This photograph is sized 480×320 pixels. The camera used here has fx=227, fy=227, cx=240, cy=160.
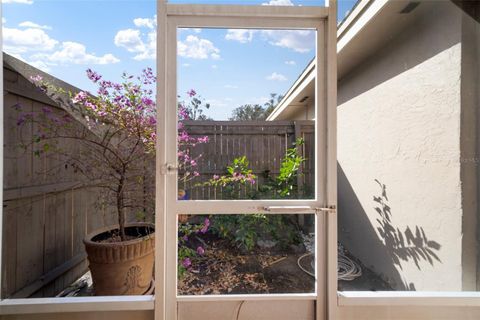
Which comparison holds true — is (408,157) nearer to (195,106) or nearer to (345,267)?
(345,267)

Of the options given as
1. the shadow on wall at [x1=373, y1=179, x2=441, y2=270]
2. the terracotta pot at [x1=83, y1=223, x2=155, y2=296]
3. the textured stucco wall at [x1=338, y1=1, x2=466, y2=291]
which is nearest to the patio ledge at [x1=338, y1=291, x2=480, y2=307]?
the textured stucco wall at [x1=338, y1=1, x2=466, y2=291]

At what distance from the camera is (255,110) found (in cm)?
141

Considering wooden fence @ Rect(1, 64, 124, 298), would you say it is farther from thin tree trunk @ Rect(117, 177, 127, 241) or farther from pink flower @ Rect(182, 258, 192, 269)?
pink flower @ Rect(182, 258, 192, 269)

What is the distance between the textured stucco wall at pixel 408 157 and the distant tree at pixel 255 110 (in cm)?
41

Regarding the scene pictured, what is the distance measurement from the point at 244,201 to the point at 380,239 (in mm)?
938

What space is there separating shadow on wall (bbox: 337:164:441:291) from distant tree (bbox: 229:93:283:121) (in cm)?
55

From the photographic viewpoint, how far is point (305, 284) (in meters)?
1.37

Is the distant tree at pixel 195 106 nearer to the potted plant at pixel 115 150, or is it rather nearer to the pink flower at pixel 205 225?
the potted plant at pixel 115 150

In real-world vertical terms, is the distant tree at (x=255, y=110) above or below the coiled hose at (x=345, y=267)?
above

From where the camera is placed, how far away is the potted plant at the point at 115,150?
150cm

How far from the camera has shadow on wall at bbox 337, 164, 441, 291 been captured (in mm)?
1374

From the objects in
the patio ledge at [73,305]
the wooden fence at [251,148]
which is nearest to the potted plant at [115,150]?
the patio ledge at [73,305]

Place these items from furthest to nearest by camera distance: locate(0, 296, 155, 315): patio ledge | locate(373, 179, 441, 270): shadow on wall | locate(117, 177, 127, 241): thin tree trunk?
1. locate(117, 177, 127, 241): thin tree trunk
2. locate(373, 179, 441, 270): shadow on wall
3. locate(0, 296, 155, 315): patio ledge

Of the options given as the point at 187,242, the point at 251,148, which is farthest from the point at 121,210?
the point at 251,148
